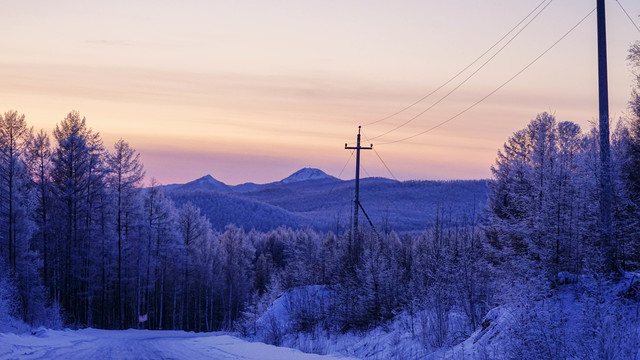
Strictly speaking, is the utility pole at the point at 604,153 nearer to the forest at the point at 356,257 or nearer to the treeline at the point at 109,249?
the forest at the point at 356,257

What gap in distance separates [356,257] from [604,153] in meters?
19.8

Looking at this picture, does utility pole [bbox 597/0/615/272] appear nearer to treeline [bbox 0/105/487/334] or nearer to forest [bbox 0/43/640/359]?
forest [bbox 0/43/640/359]

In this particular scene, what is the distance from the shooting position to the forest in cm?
1215

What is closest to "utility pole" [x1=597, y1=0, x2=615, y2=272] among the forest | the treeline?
the forest

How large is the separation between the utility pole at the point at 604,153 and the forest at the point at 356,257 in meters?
0.17

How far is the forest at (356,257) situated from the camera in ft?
39.9

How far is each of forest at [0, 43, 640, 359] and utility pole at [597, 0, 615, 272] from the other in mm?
173

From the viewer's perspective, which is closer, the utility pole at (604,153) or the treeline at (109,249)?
the utility pole at (604,153)

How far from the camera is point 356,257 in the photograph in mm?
32906

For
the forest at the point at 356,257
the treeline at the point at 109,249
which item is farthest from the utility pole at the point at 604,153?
the treeline at the point at 109,249

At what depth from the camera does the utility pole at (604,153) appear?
13.2 m

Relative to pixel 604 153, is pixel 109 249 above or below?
below

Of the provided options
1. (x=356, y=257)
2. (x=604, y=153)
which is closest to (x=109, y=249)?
(x=356, y=257)

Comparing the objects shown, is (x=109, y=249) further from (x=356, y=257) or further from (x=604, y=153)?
(x=604, y=153)
